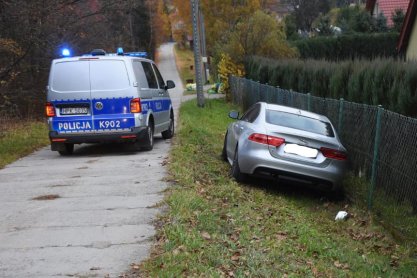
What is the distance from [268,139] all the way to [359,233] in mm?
2001

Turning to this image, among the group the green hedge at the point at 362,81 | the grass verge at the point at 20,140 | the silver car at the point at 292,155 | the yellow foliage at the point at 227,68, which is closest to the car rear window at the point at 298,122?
the silver car at the point at 292,155

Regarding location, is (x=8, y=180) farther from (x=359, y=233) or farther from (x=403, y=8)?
(x=403, y=8)

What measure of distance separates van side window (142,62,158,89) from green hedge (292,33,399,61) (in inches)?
1038

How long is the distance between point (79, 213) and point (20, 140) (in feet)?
26.9

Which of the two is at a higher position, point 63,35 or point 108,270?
point 63,35

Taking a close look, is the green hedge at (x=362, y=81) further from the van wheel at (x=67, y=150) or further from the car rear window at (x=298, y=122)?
the van wheel at (x=67, y=150)

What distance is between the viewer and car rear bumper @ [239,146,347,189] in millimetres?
8047

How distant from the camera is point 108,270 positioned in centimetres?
464

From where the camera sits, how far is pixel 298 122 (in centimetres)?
883

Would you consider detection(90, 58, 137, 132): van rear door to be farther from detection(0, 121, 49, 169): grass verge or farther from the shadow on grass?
the shadow on grass

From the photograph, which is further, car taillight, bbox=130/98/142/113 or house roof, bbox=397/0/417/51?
house roof, bbox=397/0/417/51

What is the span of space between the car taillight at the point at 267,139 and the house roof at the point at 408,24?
11.4m

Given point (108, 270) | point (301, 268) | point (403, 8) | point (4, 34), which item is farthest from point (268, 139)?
point (403, 8)

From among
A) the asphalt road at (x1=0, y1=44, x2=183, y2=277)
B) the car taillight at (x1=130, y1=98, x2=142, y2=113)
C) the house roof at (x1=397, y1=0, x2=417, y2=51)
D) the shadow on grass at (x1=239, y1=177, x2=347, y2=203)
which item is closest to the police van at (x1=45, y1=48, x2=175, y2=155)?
the car taillight at (x1=130, y1=98, x2=142, y2=113)
